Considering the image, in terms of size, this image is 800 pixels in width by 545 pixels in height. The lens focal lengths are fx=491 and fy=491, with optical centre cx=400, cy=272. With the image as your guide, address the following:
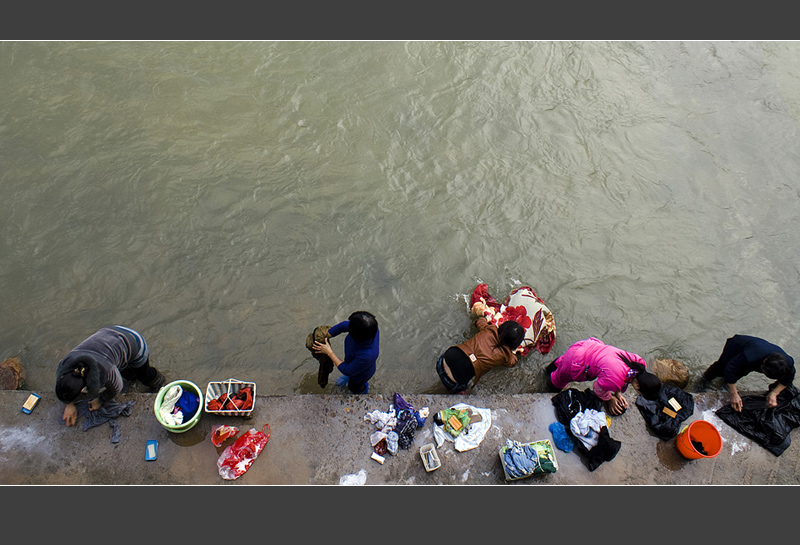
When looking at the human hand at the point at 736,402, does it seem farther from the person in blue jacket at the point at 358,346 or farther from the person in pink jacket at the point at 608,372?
the person in blue jacket at the point at 358,346

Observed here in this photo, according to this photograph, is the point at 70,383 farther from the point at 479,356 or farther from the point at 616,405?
the point at 616,405

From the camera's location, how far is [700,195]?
675 centimetres

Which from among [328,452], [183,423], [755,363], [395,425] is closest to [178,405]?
[183,423]

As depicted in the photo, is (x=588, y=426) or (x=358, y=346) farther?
(x=588, y=426)

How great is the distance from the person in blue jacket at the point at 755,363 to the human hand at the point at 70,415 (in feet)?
19.8

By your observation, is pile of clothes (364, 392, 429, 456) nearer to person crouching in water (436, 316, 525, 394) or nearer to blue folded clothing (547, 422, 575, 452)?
person crouching in water (436, 316, 525, 394)

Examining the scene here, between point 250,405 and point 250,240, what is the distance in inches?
91.9

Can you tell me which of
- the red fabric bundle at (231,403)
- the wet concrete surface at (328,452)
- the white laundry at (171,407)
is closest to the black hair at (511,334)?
the wet concrete surface at (328,452)

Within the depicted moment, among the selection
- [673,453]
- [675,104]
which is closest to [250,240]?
[673,453]

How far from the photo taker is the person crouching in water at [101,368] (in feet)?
12.4

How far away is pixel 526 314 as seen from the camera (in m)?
5.22

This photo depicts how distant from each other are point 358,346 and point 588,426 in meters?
2.27

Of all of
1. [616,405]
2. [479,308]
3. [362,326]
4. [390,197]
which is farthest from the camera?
[390,197]

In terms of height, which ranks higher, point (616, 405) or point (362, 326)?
point (362, 326)
